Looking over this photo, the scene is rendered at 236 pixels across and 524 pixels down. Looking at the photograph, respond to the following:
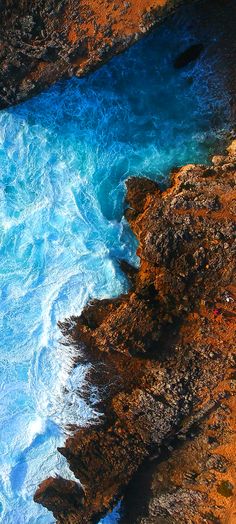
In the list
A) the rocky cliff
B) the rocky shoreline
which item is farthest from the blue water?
the rocky shoreline

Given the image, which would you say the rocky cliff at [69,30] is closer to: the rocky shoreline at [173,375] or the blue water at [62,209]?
the blue water at [62,209]

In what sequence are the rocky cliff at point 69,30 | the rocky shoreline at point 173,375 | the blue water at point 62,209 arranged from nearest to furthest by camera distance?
the rocky shoreline at point 173,375 → the rocky cliff at point 69,30 → the blue water at point 62,209

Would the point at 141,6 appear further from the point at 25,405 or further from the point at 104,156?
the point at 25,405

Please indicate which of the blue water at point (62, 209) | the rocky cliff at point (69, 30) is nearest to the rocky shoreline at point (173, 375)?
the blue water at point (62, 209)

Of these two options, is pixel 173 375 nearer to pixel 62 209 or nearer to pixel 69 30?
pixel 62 209

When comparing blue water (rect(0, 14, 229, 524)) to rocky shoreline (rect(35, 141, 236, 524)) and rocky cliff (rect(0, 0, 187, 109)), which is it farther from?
rocky shoreline (rect(35, 141, 236, 524))

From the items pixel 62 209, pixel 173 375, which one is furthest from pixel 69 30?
pixel 173 375
